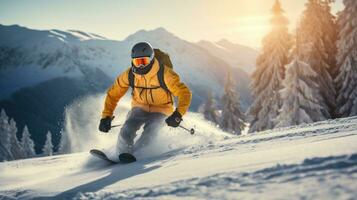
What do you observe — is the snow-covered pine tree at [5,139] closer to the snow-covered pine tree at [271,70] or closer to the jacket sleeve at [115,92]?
the snow-covered pine tree at [271,70]

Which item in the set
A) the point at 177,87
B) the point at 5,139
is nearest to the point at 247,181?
the point at 177,87

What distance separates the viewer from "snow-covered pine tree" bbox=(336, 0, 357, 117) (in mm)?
23688

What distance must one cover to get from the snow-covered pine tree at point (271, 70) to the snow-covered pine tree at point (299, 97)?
407 centimetres

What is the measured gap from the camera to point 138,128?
727 centimetres

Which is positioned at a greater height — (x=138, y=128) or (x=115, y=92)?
(x=115, y=92)

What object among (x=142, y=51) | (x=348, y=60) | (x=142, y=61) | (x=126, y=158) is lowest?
(x=126, y=158)

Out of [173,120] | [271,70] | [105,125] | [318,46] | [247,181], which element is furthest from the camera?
[271,70]

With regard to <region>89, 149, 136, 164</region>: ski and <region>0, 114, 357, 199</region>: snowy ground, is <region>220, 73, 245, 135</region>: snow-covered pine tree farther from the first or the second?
<region>0, 114, 357, 199</region>: snowy ground

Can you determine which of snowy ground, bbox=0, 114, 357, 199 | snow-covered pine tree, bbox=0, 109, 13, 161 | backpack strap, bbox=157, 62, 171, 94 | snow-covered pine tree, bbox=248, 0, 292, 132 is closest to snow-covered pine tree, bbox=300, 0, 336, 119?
snow-covered pine tree, bbox=248, 0, 292, 132

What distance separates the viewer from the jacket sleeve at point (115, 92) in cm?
779

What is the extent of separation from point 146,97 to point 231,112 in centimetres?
3358

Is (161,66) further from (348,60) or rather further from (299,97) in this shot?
(348,60)

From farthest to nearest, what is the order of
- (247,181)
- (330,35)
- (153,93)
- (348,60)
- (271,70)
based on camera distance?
(271,70) → (330,35) → (348,60) → (153,93) → (247,181)

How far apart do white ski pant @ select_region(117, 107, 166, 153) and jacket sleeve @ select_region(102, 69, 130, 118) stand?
1.67ft
